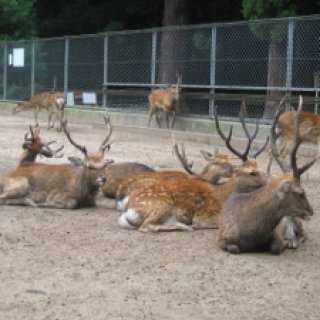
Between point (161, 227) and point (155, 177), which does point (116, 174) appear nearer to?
point (155, 177)

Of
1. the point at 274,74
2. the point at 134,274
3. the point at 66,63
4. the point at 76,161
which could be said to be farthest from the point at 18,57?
the point at 134,274

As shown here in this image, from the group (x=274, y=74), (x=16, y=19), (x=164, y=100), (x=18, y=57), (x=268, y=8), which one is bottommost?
(x=164, y=100)

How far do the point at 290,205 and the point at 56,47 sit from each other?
18.9 meters

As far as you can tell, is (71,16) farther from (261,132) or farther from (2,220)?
(2,220)

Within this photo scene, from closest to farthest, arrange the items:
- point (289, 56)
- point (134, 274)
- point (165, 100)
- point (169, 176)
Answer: point (134, 274) < point (169, 176) < point (289, 56) < point (165, 100)

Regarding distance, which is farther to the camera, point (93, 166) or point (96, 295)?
point (93, 166)

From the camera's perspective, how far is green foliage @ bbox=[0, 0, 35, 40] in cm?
3151

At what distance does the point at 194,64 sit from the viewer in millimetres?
19234

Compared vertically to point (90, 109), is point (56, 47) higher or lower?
higher

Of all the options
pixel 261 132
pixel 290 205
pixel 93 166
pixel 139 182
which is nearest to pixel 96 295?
pixel 290 205

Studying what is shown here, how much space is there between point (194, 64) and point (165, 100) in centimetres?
118

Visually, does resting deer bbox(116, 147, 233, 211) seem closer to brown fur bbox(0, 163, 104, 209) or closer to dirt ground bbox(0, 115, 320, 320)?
dirt ground bbox(0, 115, 320, 320)

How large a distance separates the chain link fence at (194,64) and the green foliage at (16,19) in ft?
16.9

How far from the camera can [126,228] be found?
806 cm
